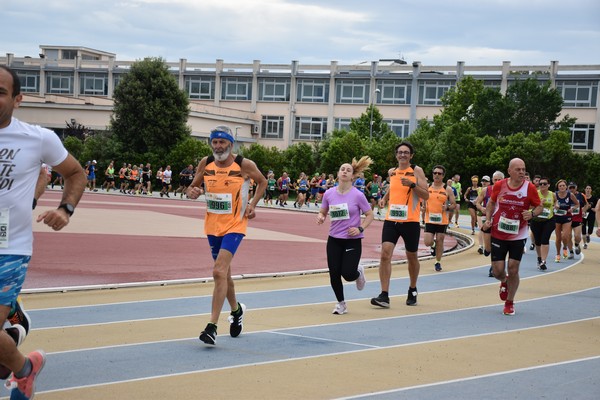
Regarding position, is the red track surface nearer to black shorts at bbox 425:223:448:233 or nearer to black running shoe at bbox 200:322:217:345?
black shorts at bbox 425:223:448:233

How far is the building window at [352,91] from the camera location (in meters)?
90.7

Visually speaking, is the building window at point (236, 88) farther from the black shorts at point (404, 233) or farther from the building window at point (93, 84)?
the black shorts at point (404, 233)

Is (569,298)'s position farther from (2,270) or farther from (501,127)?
(501,127)

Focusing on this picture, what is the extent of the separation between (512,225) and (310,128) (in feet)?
266

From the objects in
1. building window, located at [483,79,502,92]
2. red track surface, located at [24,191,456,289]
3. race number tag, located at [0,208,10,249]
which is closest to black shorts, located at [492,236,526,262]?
red track surface, located at [24,191,456,289]

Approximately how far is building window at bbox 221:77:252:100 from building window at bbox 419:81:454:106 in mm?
17384

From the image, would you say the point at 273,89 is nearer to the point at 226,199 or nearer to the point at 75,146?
the point at 75,146

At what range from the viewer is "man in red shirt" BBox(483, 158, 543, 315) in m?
12.5

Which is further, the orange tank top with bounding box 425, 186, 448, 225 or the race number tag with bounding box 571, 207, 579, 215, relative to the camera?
the race number tag with bounding box 571, 207, 579, 215

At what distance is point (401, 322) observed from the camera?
1130 cm

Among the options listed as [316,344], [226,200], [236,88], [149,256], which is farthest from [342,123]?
[316,344]

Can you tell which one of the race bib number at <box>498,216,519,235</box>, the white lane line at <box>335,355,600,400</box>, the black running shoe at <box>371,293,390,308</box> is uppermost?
the race bib number at <box>498,216,519,235</box>

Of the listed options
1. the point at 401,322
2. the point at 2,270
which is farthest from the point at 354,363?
the point at 2,270

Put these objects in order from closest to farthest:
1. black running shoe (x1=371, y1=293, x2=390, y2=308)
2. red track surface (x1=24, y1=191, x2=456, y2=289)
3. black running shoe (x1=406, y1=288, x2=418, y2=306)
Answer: black running shoe (x1=371, y1=293, x2=390, y2=308) < black running shoe (x1=406, y1=288, x2=418, y2=306) < red track surface (x1=24, y1=191, x2=456, y2=289)
